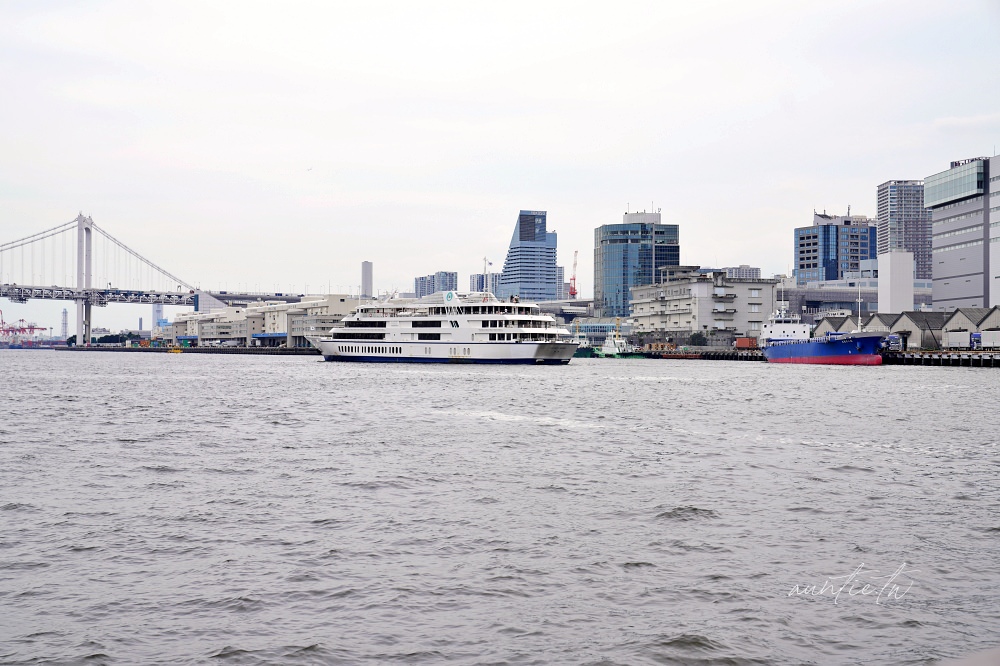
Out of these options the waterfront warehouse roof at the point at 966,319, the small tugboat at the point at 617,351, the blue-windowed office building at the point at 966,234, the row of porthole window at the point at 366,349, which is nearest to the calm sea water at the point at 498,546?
the row of porthole window at the point at 366,349

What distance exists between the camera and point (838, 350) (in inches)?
3730

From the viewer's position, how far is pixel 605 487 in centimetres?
1739

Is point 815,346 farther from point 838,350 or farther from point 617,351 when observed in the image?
point 617,351

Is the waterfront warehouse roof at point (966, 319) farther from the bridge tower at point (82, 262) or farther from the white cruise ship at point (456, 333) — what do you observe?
the bridge tower at point (82, 262)

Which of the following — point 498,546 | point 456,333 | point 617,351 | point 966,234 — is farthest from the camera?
point 617,351

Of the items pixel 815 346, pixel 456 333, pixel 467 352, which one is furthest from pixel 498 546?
pixel 815 346

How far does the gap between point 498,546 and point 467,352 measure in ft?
266

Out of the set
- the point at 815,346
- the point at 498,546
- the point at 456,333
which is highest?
the point at 456,333

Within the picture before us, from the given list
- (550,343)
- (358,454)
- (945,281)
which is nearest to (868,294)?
(945,281)

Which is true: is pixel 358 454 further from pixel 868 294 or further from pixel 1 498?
pixel 868 294

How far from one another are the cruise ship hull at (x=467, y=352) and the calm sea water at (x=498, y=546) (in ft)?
206

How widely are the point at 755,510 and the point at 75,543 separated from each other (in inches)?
430

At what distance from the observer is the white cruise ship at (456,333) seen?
90.8 m

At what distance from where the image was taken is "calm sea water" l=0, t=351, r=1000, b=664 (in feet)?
29.6
